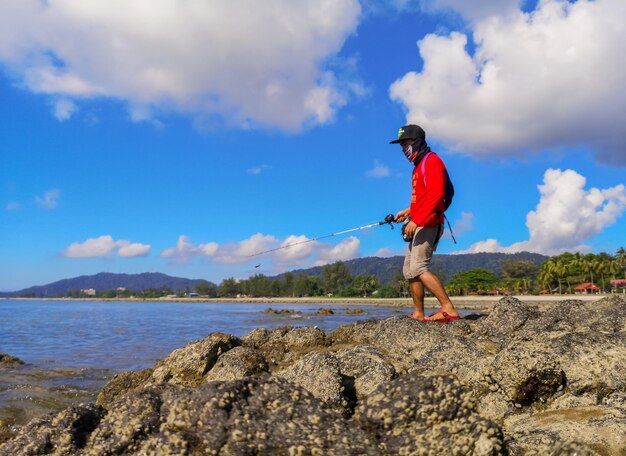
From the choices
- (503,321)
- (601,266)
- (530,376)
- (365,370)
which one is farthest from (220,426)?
(601,266)

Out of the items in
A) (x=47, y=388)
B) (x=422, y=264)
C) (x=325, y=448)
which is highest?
(x=422, y=264)

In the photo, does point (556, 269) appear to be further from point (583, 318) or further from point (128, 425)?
point (128, 425)

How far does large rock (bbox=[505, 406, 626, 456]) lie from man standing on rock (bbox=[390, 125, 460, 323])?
3.57 meters

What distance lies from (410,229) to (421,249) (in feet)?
1.16

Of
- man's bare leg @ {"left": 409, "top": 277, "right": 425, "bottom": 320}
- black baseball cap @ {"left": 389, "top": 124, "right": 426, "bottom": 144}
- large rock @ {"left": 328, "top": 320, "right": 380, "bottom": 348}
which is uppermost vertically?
black baseball cap @ {"left": 389, "top": 124, "right": 426, "bottom": 144}

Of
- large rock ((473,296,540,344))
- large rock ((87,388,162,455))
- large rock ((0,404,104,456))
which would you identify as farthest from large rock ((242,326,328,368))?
large rock ((87,388,162,455))

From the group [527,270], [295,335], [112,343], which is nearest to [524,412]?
[295,335]

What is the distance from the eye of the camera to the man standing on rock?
24.1ft

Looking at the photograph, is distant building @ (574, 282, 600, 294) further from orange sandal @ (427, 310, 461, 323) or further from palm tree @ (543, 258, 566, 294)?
orange sandal @ (427, 310, 461, 323)

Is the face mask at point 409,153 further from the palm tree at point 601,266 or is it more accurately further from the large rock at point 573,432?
the palm tree at point 601,266

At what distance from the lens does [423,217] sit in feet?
24.2

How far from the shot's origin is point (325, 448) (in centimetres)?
276

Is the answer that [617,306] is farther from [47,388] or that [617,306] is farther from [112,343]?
[112,343]

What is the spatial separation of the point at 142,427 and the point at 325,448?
3.72 feet
